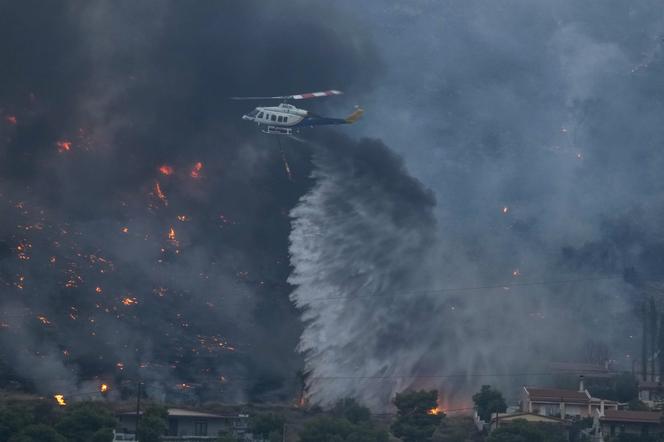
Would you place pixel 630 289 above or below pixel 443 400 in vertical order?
above

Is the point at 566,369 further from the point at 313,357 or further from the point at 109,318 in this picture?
the point at 109,318

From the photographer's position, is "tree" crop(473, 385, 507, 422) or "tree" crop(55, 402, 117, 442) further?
"tree" crop(473, 385, 507, 422)

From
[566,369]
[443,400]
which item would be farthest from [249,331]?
[566,369]

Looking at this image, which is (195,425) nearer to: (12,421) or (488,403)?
(12,421)

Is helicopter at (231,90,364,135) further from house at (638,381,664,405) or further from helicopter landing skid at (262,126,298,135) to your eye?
house at (638,381,664,405)

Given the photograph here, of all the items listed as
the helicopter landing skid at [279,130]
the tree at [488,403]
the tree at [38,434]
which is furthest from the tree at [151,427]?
the helicopter landing skid at [279,130]

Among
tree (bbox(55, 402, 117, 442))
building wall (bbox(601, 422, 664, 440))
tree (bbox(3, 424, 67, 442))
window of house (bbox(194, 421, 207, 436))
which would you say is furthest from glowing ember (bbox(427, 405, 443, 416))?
tree (bbox(3, 424, 67, 442))

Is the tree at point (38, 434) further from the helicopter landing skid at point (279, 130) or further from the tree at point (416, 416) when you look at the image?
the helicopter landing skid at point (279, 130)

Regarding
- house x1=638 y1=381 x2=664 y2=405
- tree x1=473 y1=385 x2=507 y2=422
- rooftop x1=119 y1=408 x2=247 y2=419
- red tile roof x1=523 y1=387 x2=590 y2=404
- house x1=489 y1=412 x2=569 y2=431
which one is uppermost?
house x1=638 y1=381 x2=664 y2=405
